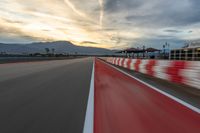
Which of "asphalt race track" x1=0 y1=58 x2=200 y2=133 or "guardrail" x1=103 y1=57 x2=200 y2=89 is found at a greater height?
"guardrail" x1=103 y1=57 x2=200 y2=89

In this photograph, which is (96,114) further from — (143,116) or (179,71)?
(179,71)

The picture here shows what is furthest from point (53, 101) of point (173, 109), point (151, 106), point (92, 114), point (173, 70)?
point (173, 70)

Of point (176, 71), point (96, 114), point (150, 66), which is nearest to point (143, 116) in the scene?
point (96, 114)

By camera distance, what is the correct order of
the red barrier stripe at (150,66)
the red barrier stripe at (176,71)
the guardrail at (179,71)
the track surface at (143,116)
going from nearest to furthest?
the track surface at (143,116) < the guardrail at (179,71) < the red barrier stripe at (176,71) < the red barrier stripe at (150,66)

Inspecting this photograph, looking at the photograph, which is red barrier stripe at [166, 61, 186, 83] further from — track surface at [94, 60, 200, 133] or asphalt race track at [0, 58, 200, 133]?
track surface at [94, 60, 200, 133]

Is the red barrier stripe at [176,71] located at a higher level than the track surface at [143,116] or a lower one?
higher

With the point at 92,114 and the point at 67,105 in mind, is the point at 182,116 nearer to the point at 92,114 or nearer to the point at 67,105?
the point at 92,114

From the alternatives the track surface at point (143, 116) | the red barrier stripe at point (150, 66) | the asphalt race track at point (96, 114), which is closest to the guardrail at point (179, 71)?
the red barrier stripe at point (150, 66)

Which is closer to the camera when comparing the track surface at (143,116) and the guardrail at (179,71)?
the track surface at (143,116)

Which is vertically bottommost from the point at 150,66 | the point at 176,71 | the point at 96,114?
the point at 96,114

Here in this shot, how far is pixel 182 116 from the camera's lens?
6.49 meters

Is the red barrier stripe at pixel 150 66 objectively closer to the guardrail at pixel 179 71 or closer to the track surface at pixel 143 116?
the guardrail at pixel 179 71

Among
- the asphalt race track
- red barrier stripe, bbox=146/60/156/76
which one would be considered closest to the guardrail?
red barrier stripe, bbox=146/60/156/76

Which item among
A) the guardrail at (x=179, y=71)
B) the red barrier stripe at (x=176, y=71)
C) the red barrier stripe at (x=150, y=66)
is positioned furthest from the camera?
the red barrier stripe at (x=150, y=66)
